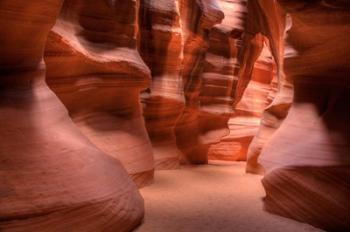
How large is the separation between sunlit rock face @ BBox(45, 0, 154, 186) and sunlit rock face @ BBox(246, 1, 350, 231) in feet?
6.07

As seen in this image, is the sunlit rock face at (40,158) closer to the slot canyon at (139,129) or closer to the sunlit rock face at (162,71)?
the slot canyon at (139,129)

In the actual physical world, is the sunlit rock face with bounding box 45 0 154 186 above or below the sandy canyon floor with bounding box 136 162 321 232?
above

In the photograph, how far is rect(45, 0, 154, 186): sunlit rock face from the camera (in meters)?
5.09

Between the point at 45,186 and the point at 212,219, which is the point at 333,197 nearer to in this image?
the point at 212,219

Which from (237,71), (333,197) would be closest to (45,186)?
(333,197)

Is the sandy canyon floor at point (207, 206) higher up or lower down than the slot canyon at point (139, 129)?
lower down

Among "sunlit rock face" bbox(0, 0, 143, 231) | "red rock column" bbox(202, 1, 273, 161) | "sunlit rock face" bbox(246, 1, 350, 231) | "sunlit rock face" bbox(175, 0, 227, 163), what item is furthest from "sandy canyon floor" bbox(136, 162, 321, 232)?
"red rock column" bbox(202, 1, 273, 161)

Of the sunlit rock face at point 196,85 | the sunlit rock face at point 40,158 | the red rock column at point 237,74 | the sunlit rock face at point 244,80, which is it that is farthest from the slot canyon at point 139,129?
the sunlit rock face at point 244,80

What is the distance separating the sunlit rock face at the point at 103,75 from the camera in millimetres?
5086

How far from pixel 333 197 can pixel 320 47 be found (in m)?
1.59

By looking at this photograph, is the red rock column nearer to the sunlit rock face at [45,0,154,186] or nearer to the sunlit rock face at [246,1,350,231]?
the sunlit rock face at [45,0,154,186]

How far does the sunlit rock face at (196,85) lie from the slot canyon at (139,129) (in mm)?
1236

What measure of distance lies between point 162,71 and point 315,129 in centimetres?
396

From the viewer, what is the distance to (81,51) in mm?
5129
